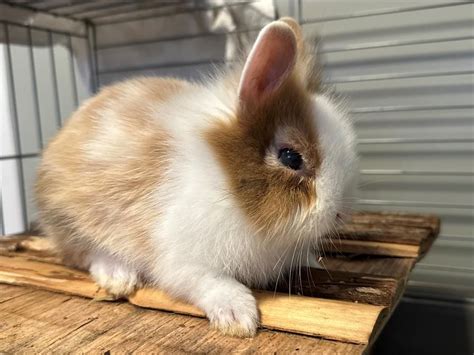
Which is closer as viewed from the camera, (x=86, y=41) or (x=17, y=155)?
(x=17, y=155)

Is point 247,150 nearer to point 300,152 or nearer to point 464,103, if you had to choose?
point 300,152

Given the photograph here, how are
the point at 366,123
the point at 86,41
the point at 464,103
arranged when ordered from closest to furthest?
the point at 464,103 → the point at 366,123 → the point at 86,41

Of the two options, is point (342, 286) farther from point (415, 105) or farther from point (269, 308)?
point (415, 105)

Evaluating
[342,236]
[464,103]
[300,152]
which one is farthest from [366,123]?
[300,152]

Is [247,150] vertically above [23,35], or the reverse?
[23,35]

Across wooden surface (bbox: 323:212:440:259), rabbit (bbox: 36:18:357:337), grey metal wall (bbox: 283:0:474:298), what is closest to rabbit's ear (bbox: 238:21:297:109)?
rabbit (bbox: 36:18:357:337)

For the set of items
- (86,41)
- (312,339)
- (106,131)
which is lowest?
(312,339)

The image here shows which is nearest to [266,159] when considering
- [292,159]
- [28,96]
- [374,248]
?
[292,159]
